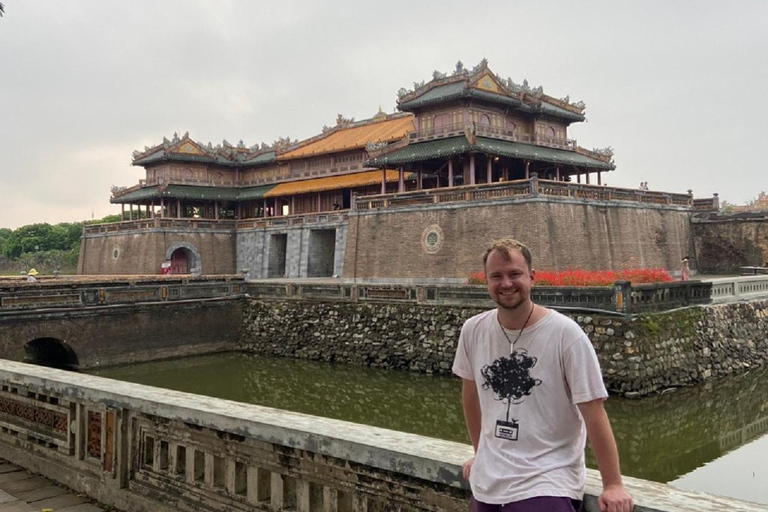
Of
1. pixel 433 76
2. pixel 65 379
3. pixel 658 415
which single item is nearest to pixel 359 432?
pixel 65 379

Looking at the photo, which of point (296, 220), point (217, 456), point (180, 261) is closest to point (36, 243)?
point (180, 261)

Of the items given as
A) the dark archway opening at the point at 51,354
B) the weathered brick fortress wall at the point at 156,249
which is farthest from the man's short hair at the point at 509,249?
the weathered brick fortress wall at the point at 156,249

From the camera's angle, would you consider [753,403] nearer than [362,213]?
Yes

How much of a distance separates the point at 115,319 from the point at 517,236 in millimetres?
14834

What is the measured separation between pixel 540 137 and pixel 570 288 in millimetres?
17485

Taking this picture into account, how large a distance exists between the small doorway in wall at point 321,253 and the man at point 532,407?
110ft

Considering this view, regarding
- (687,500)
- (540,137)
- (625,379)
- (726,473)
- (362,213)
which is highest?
(540,137)

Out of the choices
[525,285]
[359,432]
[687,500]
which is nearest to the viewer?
[687,500]

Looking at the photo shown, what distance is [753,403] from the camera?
51.7 ft

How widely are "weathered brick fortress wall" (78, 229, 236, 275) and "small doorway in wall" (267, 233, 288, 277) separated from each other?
3.25m

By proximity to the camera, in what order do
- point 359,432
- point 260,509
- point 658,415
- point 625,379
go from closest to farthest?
point 359,432 → point 260,509 → point 658,415 → point 625,379

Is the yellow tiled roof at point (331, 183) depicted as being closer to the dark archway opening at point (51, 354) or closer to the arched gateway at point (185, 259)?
the arched gateway at point (185, 259)

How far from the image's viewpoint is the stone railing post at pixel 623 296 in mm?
16109

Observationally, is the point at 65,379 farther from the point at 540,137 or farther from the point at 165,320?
the point at 540,137
